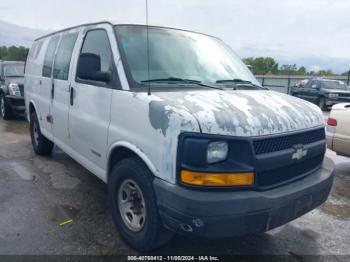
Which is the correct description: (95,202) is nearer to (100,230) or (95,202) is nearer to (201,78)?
(100,230)

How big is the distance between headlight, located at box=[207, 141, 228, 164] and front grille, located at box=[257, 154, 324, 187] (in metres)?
0.32

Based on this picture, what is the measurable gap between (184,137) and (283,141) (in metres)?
0.86

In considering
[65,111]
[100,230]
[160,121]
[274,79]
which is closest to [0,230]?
[100,230]

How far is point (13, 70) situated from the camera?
1094 centimetres

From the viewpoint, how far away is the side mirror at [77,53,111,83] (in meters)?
3.27

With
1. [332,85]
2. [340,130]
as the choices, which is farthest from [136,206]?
[332,85]

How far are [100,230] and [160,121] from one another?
1.54m

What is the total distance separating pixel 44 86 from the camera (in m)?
5.21

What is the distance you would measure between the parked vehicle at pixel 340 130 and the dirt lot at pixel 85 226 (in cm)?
57

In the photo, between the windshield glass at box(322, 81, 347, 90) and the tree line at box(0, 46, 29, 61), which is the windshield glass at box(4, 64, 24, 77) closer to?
the tree line at box(0, 46, 29, 61)

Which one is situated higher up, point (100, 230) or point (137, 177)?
point (137, 177)

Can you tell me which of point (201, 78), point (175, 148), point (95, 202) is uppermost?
point (201, 78)

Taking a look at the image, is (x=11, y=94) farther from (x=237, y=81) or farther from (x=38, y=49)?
(x=237, y=81)

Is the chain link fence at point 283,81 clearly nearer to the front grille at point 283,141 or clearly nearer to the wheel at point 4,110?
the wheel at point 4,110
